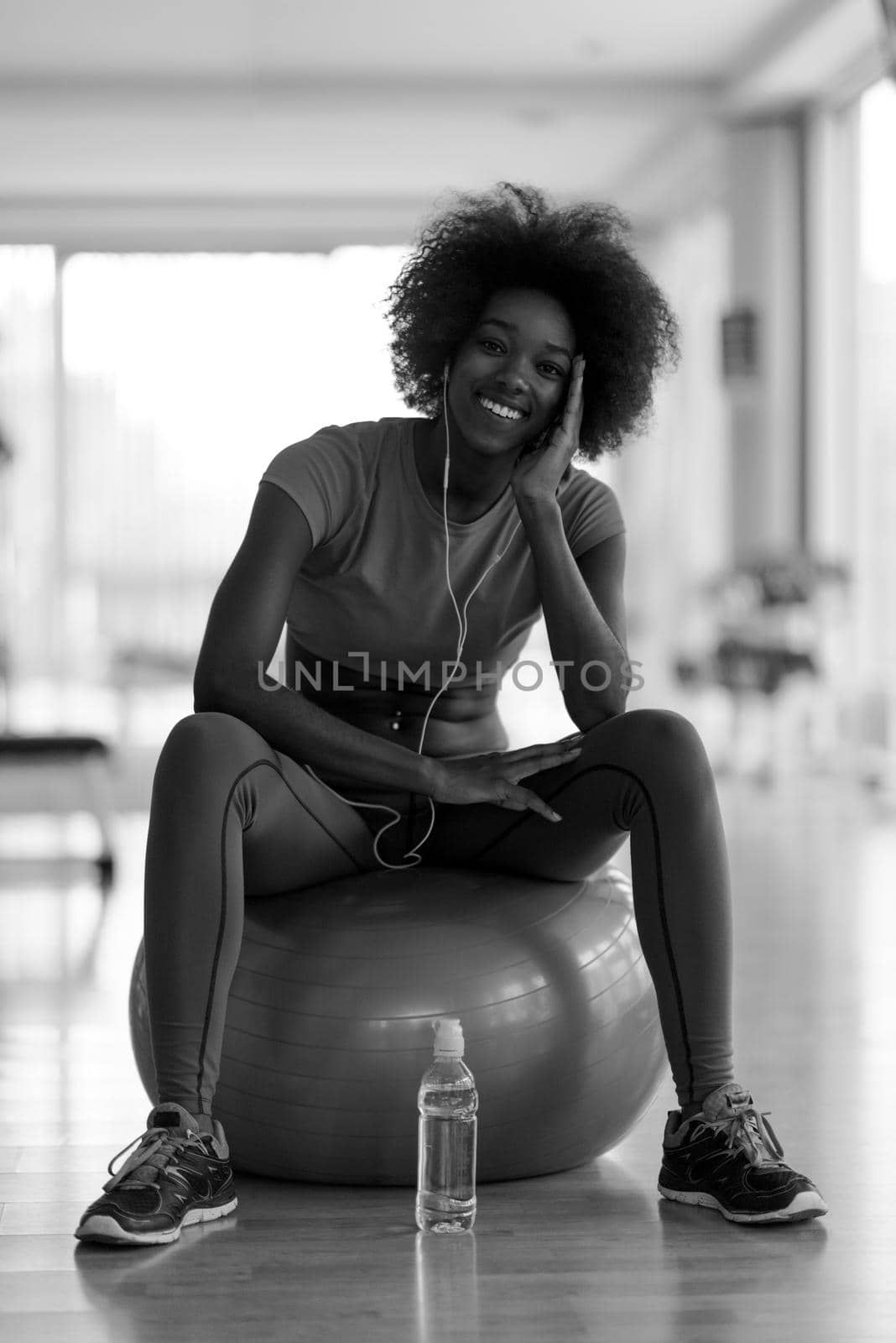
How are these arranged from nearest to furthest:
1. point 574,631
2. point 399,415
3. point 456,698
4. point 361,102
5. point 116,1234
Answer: point 116,1234 < point 574,631 < point 456,698 < point 399,415 < point 361,102

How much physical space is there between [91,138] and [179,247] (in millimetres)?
1585

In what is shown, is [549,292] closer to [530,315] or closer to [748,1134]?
[530,315]

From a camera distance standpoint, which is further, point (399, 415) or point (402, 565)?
point (399, 415)

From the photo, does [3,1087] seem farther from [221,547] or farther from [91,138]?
[221,547]

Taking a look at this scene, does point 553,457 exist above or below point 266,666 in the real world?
above

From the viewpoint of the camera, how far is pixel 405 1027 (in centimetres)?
178

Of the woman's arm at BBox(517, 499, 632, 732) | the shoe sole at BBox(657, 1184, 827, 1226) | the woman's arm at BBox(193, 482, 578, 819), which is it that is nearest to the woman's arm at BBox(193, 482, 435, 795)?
the woman's arm at BBox(193, 482, 578, 819)

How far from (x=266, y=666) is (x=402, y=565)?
0.79 ft

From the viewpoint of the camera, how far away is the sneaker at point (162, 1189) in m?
1.60

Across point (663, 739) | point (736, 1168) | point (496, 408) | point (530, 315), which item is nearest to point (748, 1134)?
point (736, 1168)

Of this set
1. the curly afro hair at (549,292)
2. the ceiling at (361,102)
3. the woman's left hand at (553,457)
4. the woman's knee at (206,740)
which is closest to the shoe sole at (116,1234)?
the woman's knee at (206,740)

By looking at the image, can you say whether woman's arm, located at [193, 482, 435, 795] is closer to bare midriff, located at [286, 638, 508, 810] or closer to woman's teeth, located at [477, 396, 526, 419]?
bare midriff, located at [286, 638, 508, 810]

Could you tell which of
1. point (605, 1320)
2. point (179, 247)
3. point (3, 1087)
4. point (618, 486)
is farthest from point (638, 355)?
point (618, 486)

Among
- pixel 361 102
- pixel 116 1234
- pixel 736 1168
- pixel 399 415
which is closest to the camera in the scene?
pixel 116 1234
